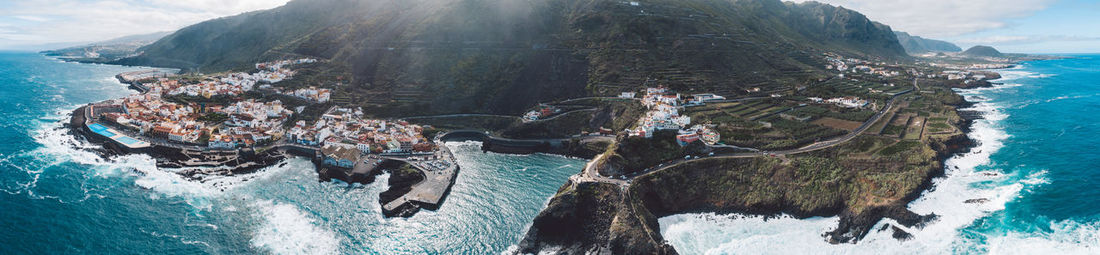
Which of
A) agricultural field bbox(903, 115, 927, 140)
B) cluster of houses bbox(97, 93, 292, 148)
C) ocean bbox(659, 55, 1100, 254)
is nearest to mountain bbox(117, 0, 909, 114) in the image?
cluster of houses bbox(97, 93, 292, 148)

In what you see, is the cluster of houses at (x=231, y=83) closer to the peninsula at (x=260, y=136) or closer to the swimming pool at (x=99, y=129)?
the peninsula at (x=260, y=136)

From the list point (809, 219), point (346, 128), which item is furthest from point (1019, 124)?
point (346, 128)

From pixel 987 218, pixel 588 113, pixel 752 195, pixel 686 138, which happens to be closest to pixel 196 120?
pixel 588 113

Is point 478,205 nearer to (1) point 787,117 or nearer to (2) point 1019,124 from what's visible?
(1) point 787,117

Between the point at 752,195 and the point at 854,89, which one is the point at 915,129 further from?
the point at 752,195

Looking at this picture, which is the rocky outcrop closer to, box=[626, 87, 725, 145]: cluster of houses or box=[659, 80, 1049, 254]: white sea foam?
box=[659, 80, 1049, 254]: white sea foam

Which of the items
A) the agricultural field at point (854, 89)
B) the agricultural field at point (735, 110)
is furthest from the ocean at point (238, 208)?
the agricultural field at point (854, 89)
